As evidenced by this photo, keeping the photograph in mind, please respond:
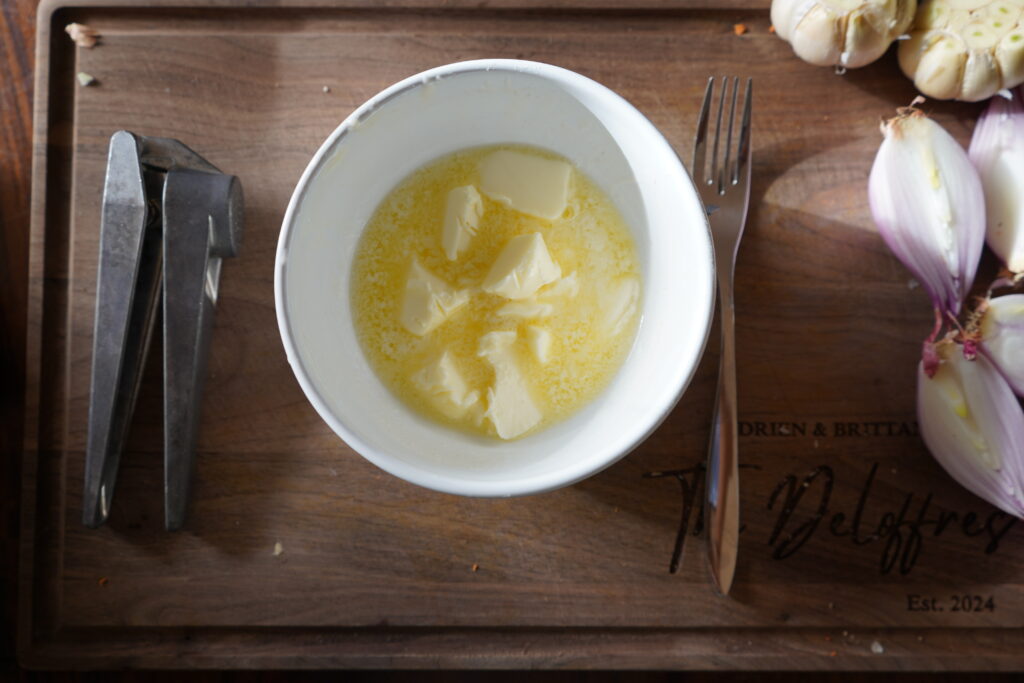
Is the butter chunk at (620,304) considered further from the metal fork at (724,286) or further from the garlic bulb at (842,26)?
the garlic bulb at (842,26)

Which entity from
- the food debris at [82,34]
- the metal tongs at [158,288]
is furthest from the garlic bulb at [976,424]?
the food debris at [82,34]

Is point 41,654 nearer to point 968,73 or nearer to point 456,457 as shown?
point 456,457

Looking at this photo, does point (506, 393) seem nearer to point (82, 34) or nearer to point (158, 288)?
point (158, 288)

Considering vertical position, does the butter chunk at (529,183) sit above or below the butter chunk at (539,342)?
above

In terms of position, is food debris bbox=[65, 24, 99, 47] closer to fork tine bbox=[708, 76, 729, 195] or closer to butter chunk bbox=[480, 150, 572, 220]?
butter chunk bbox=[480, 150, 572, 220]

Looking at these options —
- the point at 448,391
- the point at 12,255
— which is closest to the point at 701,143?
the point at 448,391

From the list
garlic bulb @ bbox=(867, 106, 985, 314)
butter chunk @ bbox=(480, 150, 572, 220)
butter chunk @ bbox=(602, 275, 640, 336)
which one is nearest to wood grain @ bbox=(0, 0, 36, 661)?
butter chunk @ bbox=(480, 150, 572, 220)
